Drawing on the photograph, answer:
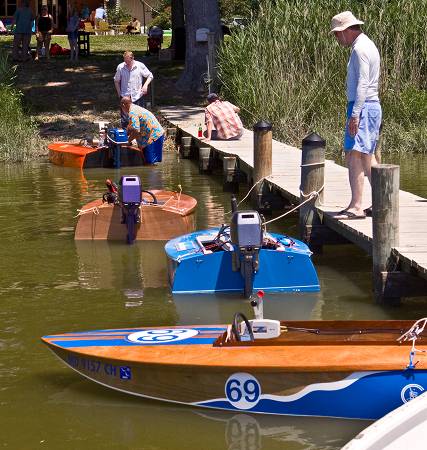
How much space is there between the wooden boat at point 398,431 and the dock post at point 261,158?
9.09 metres

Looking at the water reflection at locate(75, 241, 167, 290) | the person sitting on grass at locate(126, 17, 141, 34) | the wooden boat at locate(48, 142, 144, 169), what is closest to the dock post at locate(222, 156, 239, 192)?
the wooden boat at locate(48, 142, 144, 169)

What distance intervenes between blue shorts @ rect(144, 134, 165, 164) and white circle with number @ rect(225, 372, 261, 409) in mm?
12105

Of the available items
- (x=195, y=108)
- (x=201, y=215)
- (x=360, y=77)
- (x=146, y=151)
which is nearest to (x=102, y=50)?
(x=195, y=108)

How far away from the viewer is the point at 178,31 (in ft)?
103

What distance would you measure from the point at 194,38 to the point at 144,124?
26.0 ft

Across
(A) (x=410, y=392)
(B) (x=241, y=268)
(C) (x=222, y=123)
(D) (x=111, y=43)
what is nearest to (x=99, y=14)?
(D) (x=111, y=43)

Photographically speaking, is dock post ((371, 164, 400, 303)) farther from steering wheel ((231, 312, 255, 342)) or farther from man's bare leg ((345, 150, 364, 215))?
steering wheel ((231, 312, 255, 342))

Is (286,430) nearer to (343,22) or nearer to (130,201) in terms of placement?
Result: (343,22)

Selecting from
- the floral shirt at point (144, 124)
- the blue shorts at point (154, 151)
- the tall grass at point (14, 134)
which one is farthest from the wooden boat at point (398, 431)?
the tall grass at point (14, 134)

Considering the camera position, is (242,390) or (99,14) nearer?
(242,390)

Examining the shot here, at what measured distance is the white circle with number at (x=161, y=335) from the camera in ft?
25.3

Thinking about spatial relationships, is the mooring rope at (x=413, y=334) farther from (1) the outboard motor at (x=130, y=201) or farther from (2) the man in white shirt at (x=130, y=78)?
(2) the man in white shirt at (x=130, y=78)

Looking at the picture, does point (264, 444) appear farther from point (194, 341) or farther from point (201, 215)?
point (201, 215)

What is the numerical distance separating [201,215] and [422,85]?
850cm
